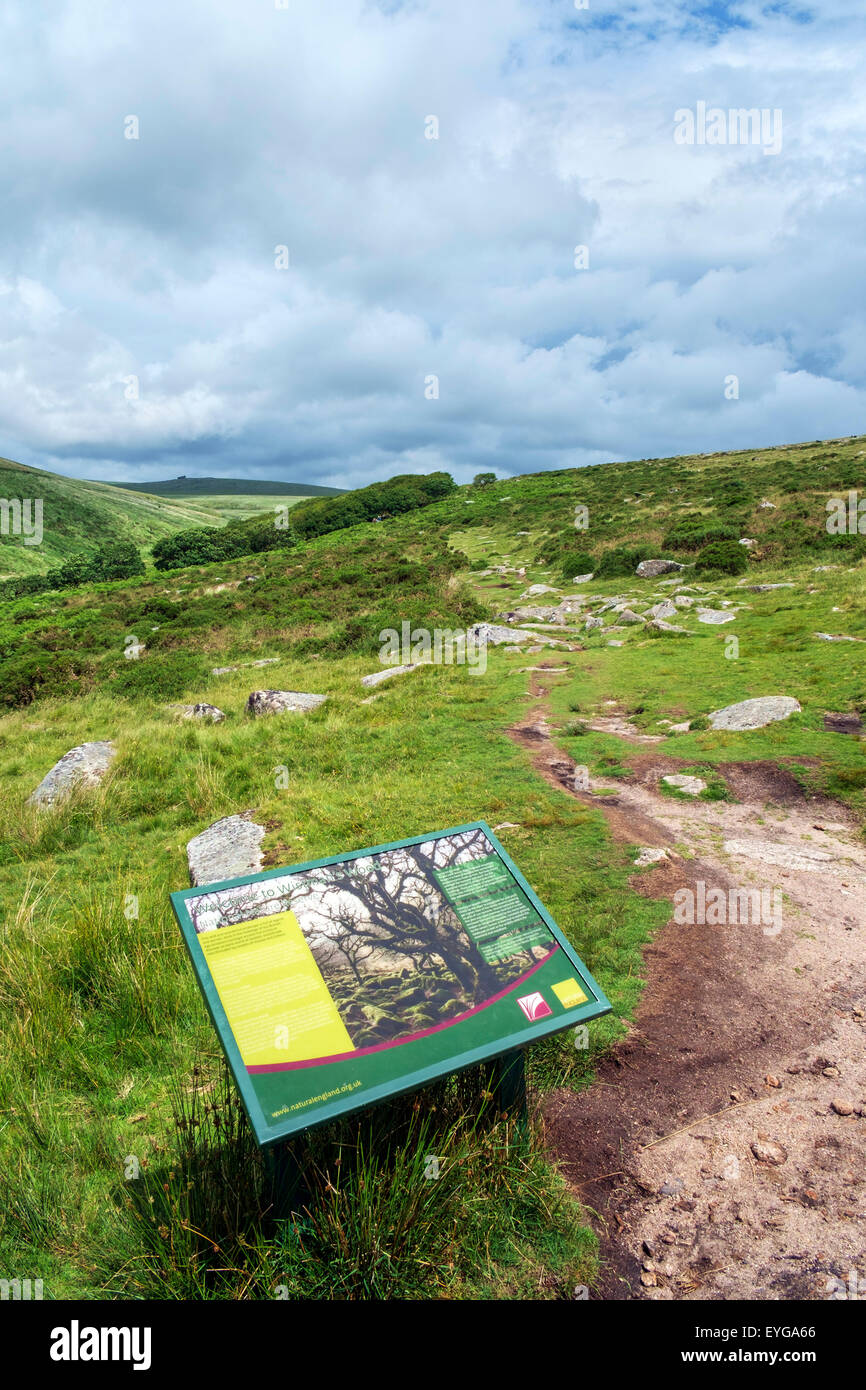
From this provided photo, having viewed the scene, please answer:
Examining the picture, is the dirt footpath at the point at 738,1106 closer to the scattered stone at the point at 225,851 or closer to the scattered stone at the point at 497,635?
the scattered stone at the point at 225,851

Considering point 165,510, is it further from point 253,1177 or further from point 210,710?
point 253,1177

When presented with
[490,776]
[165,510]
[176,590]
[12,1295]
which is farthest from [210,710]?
[165,510]

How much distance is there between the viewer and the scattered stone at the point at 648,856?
Answer: 7.39m

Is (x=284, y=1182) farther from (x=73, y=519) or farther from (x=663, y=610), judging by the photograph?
(x=73, y=519)

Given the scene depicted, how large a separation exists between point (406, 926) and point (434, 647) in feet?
54.9

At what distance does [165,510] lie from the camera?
131 meters

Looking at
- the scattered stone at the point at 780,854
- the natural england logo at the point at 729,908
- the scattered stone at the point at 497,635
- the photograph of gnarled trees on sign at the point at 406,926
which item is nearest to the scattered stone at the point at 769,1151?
the photograph of gnarled trees on sign at the point at 406,926

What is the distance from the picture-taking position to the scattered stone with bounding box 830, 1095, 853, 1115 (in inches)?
157

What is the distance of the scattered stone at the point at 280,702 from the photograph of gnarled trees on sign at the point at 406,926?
10898 millimetres

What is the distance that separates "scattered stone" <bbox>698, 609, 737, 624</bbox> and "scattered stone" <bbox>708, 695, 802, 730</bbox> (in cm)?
753

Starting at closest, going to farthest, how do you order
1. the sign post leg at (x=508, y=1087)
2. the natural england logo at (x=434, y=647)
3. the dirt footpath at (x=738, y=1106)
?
the dirt footpath at (x=738, y=1106) → the sign post leg at (x=508, y=1087) → the natural england logo at (x=434, y=647)

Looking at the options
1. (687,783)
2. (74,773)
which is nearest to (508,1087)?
(687,783)

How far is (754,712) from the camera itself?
11477 millimetres

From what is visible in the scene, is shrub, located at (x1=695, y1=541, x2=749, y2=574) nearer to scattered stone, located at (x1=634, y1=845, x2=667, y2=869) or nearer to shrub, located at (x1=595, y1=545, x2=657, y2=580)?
shrub, located at (x1=595, y1=545, x2=657, y2=580)
